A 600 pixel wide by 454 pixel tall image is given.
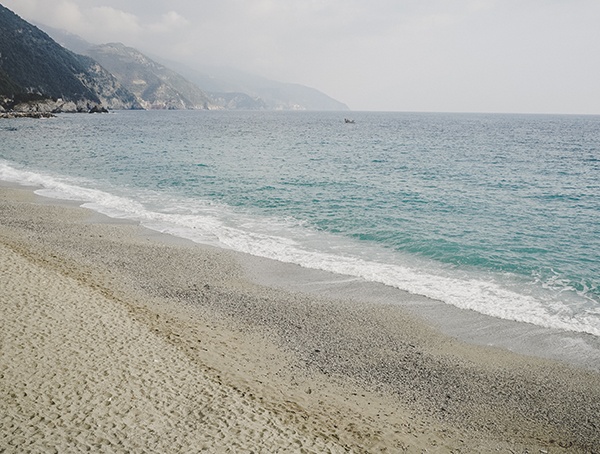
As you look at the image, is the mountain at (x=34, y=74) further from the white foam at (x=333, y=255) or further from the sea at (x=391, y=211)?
the white foam at (x=333, y=255)

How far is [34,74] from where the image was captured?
148750mm

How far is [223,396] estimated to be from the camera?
8195 millimetres

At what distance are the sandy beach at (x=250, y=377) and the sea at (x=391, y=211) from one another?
11.6 ft

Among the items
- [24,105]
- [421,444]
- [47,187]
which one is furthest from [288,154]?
[24,105]

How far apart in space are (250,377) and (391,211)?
1821 centimetres

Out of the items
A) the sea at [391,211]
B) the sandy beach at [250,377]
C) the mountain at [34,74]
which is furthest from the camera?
the mountain at [34,74]

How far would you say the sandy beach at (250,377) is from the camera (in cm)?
716

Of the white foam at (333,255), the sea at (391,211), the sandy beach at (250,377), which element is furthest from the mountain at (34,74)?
the sandy beach at (250,377)

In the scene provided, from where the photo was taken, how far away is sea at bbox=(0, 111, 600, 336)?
50.6ft

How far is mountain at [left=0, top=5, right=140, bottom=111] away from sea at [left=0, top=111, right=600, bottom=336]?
94.1m

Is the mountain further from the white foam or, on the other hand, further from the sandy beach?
the sandy beach

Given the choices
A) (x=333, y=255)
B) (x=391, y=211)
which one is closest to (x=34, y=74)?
(x=391, y=211)

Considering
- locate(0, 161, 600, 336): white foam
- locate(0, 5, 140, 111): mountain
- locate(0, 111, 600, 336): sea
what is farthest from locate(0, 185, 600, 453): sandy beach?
locate(0, 5, 140, 111): mountain

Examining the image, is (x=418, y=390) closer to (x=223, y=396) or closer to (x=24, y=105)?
(x=223, y=396)
